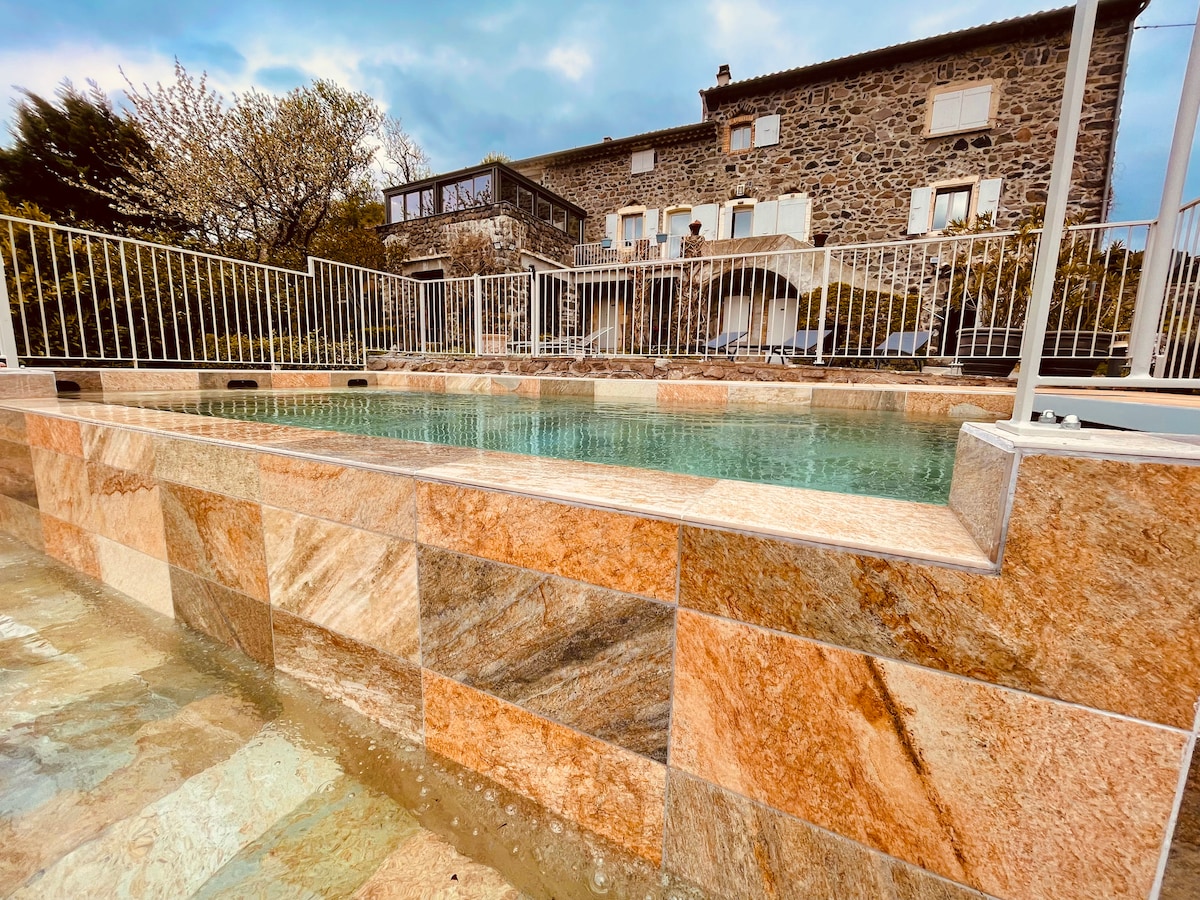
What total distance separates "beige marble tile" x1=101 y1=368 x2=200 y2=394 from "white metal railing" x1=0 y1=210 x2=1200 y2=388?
20cm

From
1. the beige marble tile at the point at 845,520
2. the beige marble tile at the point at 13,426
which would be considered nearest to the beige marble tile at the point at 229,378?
the beige marble tile at the point at 13,426

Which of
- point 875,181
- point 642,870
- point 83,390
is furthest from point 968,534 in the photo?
point 875,181

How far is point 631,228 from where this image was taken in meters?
14.7

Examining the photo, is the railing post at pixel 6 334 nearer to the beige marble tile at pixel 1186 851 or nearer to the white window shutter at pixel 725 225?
the beige marble tile at pixel 1186 851

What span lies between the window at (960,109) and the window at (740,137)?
Answer: 3957mm

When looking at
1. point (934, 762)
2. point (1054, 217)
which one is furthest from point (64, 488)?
point (1054, 217)

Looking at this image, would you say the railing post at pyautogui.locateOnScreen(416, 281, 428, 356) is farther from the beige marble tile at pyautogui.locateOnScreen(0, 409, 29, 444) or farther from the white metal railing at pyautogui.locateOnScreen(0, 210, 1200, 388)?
the beige marble tile at pyautogui.locateOnScreen(0, 409, 29, 444)

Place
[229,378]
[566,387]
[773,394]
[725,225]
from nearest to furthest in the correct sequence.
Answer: [773,394]
[229,378]
[566,387]
[725,225]

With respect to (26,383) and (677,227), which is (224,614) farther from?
(677,227)

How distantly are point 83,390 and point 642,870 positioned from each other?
481cm

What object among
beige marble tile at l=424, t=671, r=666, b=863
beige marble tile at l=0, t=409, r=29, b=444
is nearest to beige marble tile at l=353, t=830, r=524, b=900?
beige marble tile at l=424, t=671, r=666, b=863

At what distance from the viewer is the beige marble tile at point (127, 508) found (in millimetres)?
1674

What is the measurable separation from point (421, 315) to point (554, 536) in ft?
25.3

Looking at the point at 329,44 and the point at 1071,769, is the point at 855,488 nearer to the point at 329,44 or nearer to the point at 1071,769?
the point at 1071,769
